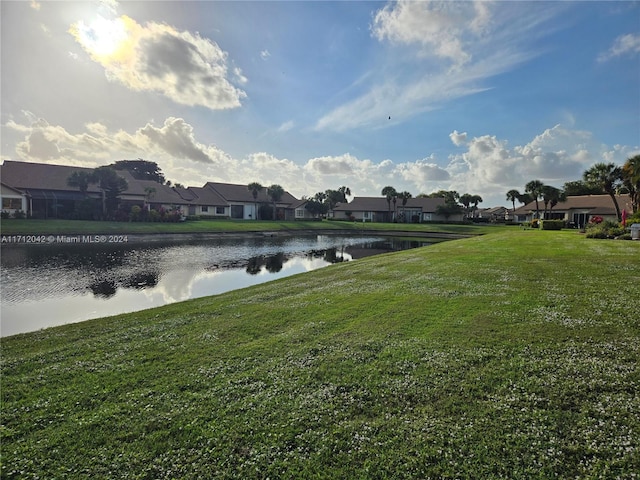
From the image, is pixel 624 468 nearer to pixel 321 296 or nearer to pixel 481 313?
pixel 481 313

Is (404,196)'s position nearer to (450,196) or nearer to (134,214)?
(450,196)

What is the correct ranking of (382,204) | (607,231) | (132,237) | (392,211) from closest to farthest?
(607,231)
(132,237)
(392,211)
(382,204)

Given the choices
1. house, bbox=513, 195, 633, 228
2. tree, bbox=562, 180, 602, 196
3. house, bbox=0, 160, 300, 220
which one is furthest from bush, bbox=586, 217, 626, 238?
tree, bbox=562, 180, 602, 196

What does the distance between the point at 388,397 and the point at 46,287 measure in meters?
17.2

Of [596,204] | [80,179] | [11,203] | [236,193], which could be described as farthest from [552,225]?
[11,203]

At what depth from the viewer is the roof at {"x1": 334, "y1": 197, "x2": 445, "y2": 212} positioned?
8710 cm

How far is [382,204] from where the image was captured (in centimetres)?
9088

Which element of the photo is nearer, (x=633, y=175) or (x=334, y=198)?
(x=633, y=175)

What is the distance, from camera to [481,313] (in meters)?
8.10

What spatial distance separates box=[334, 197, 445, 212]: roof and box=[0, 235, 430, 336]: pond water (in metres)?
60.0

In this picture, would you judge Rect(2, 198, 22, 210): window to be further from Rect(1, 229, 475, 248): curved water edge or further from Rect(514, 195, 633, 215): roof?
Rect(514, 195, 633, 215): roof

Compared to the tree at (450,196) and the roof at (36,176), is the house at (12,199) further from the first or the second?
the tree at (450,196)

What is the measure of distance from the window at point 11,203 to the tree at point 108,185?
8.67m

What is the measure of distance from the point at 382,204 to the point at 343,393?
88296 mm
